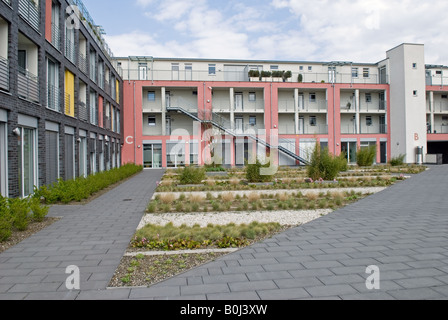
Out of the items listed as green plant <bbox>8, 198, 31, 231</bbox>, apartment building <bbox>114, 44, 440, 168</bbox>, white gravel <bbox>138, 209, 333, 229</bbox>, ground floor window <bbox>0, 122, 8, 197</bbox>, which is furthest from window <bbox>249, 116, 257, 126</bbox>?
green plant <bbox>8, 198, 31, 231</bbox>

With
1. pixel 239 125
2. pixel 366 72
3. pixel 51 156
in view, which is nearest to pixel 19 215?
pixel 51 156

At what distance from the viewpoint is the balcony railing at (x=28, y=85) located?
1145cm

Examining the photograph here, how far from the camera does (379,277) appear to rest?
4066 mm

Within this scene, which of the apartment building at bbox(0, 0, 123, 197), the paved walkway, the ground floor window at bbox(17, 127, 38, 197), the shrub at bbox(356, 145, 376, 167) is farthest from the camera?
the shrub at bbox(356, 145, 376, 167)

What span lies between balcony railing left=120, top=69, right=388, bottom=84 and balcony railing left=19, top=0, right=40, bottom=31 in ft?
66.0

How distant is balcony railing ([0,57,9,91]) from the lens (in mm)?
10117

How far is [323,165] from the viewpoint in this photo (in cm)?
1758

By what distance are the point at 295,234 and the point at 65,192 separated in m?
7.78

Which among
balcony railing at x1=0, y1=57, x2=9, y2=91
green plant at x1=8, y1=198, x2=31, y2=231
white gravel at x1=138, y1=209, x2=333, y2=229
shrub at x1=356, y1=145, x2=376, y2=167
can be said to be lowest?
white gravel at x1=138, y1=209, x2=333, y2=229

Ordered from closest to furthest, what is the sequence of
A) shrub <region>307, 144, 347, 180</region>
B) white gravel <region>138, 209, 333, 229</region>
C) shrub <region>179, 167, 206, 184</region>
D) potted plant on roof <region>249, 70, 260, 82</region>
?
1. white gravel <region>138, 209, 333, 229</region>
2. shrub <region>179, 167, 206, 184</region>
3. shrub <region>307, 144, 347, 180</region>
4. potted plant on roof <region>249, 70, 260, 82</region>

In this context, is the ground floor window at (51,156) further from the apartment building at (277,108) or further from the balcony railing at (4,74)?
the apartment building at (277,108)

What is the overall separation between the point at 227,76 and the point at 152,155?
36.0ft

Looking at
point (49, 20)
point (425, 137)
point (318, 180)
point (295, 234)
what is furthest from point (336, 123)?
point (295, 234)

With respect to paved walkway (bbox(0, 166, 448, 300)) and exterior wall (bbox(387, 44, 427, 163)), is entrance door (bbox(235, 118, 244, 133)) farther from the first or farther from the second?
paved walkway (bbox(0, 166, 448, 300))
